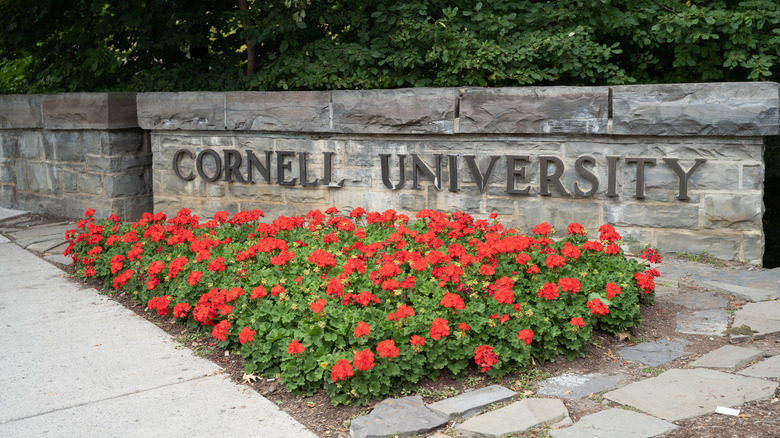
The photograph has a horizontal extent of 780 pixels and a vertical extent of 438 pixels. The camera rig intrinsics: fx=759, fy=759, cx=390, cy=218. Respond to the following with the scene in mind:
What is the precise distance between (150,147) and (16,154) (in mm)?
1782

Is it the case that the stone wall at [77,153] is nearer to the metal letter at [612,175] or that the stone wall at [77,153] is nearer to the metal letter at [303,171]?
the metal letter at [303,171]

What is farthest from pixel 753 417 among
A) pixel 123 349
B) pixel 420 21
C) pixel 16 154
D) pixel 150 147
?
pixel 16 154

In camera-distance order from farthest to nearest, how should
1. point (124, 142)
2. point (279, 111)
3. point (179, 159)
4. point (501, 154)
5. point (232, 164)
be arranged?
point (124, 142) < point (179, 159) < point (232, 164) < point (279, 111) < point (501, 154)

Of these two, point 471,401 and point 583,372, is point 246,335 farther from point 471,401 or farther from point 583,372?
point 583,372

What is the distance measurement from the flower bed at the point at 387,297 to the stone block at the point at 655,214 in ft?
3.23

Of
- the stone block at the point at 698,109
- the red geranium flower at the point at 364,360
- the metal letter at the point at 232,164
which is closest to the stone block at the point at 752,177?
the stone block at the point at 698,109

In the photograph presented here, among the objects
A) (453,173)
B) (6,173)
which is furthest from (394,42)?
(6,173)

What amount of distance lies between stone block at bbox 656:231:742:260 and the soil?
897mm

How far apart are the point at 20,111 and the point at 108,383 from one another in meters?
5.66

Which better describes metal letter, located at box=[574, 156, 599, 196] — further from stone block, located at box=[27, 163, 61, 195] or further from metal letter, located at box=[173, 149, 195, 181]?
stone block, located at box=[27, 163, 61, 195]

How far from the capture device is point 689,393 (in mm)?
3250

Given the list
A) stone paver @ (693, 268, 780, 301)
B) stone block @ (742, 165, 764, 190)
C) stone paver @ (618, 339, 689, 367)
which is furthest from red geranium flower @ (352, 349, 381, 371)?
stone block @ (742, 165, 764, 190)

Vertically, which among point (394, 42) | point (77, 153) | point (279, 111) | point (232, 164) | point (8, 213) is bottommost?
point (8, 213)

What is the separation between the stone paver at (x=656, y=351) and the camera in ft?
12.2
